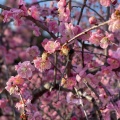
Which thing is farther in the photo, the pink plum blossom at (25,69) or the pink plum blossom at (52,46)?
the pink plum blossom at (25,69)

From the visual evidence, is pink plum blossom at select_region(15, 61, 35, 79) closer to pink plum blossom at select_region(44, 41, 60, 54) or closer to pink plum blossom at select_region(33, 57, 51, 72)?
pink plum blossom at select_region(33, 57, 51, 72)

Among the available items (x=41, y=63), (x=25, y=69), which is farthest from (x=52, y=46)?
(x=25, y=69)

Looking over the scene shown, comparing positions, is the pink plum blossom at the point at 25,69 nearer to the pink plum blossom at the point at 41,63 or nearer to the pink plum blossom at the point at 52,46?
the pink plum blossom at the point at 41,63

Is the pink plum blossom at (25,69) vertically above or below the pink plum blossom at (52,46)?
below

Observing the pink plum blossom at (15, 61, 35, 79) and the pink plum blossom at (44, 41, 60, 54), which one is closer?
the pink plum blossom at (44, 41, 60, 54)

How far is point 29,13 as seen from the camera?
7.99ft

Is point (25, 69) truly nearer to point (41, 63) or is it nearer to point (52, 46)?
point (41, 63)

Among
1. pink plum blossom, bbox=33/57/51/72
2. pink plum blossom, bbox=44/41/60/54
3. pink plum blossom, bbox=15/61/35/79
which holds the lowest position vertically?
pink plum blossom, bbox=15/61/35/79

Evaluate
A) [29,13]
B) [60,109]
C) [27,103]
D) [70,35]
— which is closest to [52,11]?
[29,13]

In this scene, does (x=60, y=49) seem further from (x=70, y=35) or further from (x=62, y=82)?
(x=62, y=82)

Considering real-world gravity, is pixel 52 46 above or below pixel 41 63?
above

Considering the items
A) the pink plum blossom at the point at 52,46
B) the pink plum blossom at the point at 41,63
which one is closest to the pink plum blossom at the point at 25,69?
the pink plum blossom at the point at 41,63

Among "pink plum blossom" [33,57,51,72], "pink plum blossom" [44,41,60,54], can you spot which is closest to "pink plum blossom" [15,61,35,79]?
"pink plum blossom" [33,57,51,72]

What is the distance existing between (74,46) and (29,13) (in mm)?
423
